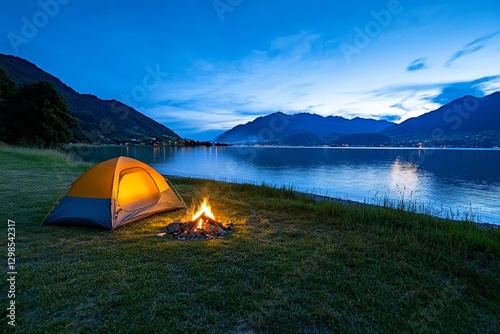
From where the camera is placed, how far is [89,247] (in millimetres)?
6297

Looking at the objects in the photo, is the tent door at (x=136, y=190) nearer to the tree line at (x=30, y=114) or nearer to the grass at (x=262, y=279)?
the grass at (x=262, y=279)

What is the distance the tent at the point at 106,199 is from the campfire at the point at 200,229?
1609mm

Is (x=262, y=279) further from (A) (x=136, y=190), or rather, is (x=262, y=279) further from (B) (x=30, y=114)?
(B) (x=30, y=114)

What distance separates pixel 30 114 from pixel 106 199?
1730 inches

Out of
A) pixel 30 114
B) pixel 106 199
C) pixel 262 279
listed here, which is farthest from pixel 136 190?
pixel 30 114

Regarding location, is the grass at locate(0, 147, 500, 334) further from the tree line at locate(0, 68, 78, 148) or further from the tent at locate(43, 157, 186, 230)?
the tree line at locate(0, 68, 78, 148)

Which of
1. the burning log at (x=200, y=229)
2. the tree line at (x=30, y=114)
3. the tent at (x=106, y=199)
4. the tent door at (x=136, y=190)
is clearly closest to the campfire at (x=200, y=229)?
the burning log at (x=200, y=229)

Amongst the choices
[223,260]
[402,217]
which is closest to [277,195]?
[402,217]

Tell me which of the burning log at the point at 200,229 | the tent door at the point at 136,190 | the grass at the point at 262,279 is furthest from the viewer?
the tent door at the point at 136,190

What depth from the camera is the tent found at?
7656mm

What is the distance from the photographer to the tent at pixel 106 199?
766 centimetres

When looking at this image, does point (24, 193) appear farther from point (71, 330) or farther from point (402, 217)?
point (402, 217)

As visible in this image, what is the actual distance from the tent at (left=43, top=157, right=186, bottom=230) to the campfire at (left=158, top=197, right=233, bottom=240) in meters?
1.61

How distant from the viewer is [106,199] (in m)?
7.72
